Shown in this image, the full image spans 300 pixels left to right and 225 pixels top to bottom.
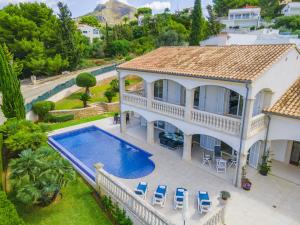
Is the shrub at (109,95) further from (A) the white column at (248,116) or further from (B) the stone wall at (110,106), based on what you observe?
(A) the white column at (248,116)

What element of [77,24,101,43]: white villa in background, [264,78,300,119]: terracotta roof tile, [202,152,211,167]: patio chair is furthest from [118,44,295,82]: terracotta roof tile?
[77,24,101,43]: white villa in background

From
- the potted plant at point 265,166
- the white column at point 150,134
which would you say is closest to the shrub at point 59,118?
the white column at point 150,134

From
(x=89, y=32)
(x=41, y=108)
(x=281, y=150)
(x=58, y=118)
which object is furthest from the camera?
(x=89, y=32)

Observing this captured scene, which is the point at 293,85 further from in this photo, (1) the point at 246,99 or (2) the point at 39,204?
(2) the point at 39,204

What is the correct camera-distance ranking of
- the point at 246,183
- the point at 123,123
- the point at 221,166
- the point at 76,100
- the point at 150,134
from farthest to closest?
the point at 76,100 → the point at 123,123 → the point at 150,134 → the point at 221,166 → the point at 246,183

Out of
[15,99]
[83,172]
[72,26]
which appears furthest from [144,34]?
[83,172]

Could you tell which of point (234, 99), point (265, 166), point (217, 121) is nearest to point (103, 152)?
point (217, 121)

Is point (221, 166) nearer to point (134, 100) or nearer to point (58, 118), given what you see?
point (134, 100)
